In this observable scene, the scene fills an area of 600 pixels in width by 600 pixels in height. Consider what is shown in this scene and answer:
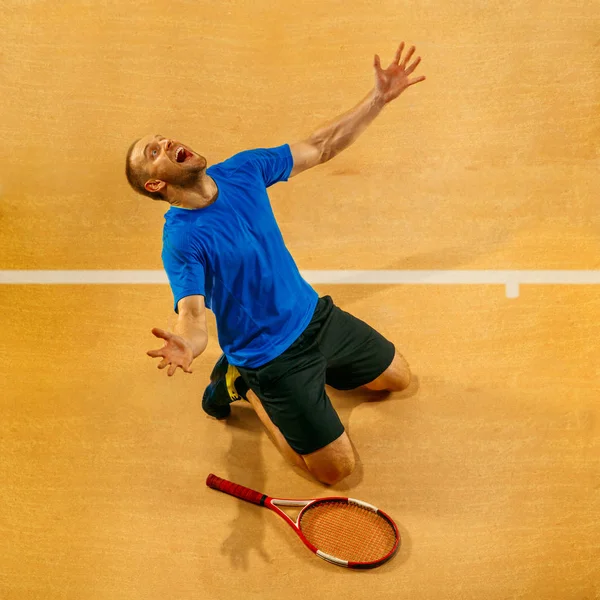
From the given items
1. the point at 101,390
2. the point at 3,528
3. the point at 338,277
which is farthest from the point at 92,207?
the point at 3,528

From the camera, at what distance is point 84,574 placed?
3.88m

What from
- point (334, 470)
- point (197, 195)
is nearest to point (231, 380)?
point (334, 470)

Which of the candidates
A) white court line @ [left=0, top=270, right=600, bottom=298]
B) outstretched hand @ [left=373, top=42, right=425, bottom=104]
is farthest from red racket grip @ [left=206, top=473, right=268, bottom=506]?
outstretched hand @ [left=373, top=42, right=425, bottom=104]

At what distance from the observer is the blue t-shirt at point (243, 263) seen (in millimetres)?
3477

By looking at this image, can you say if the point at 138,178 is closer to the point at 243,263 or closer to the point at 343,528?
the point at 243,263

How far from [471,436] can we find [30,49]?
159 inches

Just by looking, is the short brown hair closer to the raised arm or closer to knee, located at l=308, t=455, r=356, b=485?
the raised arm

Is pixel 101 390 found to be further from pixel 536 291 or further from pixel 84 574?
pixel 536 291

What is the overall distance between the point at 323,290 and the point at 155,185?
4.86 feet

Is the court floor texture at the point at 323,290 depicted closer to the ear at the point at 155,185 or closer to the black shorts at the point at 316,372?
the black shorts at the point at 316,372

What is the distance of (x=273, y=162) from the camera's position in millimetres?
3836

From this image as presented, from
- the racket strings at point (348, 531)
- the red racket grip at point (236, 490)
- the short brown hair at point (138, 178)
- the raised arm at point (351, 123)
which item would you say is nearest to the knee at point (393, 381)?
the racket strings at point (348, 531)

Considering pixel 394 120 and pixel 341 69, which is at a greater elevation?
pixel 341 69

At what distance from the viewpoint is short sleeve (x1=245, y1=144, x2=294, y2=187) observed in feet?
12.5
